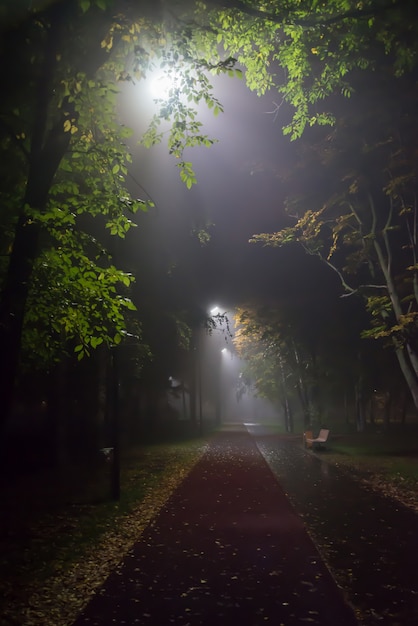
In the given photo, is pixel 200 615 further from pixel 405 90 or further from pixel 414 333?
pixel 405 90

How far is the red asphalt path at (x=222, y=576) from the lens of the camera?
Answer: 4.95 m

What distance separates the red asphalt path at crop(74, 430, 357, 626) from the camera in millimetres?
4949

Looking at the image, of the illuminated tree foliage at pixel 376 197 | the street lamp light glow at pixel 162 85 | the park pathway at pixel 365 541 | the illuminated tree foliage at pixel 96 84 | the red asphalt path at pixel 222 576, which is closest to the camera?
the red asphalt path at pixel 222 576

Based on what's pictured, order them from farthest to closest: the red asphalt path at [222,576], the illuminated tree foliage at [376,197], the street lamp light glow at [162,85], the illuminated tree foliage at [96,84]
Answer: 1. the illuminated tree foliage at [376,197]
2. the street lamp light glow at [162,85]
3. the illuminated tree foliage at [96,84]
4. the red asphalt path at [222,576]

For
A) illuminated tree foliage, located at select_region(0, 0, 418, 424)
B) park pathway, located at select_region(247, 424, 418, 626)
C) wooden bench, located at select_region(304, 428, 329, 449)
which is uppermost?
illuminated tree foliage, located at select_region(0, 0, 418, 424)

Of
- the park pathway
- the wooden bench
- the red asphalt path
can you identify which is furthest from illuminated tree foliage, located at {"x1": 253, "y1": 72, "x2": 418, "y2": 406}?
the red asphalt path

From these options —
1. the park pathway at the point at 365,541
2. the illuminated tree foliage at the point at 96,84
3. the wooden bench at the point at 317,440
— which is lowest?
the park pathway at the point at 365,541

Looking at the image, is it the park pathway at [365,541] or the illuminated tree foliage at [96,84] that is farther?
the illuminated tree foliage at [96,84]

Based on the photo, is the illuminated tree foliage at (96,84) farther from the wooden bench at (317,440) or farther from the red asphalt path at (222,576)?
the wooden bench at (317,440)

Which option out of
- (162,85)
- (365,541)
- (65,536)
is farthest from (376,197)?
(65,536)

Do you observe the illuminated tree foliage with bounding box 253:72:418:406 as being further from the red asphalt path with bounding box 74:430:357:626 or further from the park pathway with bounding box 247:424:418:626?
the red asphalt path with bounding box 74:430:357:626

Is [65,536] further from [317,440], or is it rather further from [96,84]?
[317,440]

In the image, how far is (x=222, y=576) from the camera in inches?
243

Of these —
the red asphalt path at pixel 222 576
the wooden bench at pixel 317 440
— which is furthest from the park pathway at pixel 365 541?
the wooden bench at pixel 317 440
